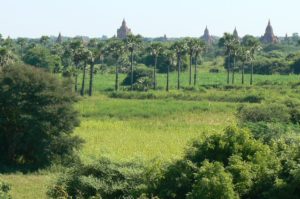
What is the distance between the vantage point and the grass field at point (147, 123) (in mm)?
27969

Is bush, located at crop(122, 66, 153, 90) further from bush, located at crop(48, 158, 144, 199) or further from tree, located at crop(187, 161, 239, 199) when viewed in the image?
tree, located at crop(187, 161, 239, 199)

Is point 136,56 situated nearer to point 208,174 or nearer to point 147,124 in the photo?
point 147,124

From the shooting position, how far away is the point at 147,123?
141 feet

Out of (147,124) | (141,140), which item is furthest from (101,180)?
(147,124)

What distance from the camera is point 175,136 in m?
37.9

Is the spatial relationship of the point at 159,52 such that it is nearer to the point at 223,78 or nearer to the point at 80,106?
the point at 223,78

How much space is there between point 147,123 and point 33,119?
14601 mm

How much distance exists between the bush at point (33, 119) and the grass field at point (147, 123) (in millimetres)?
1317

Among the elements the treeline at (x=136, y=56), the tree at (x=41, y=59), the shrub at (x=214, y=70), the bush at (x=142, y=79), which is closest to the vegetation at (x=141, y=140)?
the treeline at (x=136, y=56)

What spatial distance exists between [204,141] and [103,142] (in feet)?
57.9

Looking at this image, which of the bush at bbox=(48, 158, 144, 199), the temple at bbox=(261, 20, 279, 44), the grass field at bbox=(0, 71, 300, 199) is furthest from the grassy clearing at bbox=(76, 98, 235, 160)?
the temple at bbox=(261, 20, 279, 44)

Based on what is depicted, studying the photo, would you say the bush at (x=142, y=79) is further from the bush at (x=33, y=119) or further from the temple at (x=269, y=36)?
the temple at (x=269, y=36)

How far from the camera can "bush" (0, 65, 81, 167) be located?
2968 centimetres

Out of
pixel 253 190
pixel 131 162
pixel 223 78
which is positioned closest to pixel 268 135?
pixel 131 162
